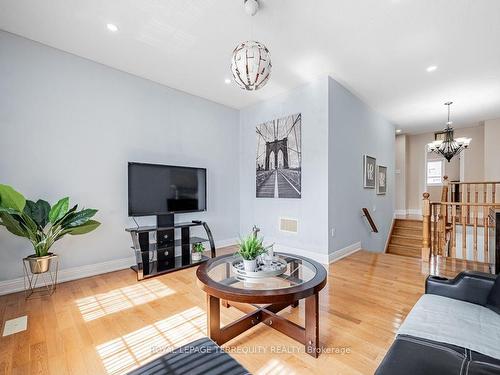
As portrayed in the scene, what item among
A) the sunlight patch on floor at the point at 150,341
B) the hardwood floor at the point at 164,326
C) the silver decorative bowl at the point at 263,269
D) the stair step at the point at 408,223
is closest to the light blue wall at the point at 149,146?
the hardwood floor at the point at 164,326

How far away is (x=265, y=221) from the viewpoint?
462 cm

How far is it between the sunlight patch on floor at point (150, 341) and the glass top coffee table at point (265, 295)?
1.08 ft

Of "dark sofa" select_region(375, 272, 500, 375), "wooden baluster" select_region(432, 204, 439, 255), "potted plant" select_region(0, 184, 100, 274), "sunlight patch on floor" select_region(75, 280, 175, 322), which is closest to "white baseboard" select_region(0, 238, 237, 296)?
"potted plant" select_region(0, 184, 100, 274)

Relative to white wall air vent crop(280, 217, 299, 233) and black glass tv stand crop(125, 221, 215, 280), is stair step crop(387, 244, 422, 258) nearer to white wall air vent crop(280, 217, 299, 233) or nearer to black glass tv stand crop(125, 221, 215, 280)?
white wall air vent crop(280, 217, 299, 233)

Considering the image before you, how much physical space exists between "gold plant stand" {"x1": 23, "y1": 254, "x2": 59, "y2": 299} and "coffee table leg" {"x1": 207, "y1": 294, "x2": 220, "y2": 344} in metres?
2.06

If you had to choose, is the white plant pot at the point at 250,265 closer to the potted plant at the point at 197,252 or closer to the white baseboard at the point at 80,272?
the potted plant at the point at 197,252

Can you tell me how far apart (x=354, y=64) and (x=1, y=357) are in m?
4.62

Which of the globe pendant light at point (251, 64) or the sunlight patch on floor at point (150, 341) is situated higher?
the globe pendant light at point (251, 64)

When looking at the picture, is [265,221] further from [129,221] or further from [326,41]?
[326,41]

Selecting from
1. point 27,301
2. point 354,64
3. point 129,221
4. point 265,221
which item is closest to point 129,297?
point 27,301

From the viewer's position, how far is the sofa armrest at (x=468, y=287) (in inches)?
60.9

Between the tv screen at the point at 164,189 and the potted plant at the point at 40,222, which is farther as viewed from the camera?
the tv screen at the point at 164,189

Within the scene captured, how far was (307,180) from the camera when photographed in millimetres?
3949

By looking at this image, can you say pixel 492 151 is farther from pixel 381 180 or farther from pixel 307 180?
pixel 307 180
